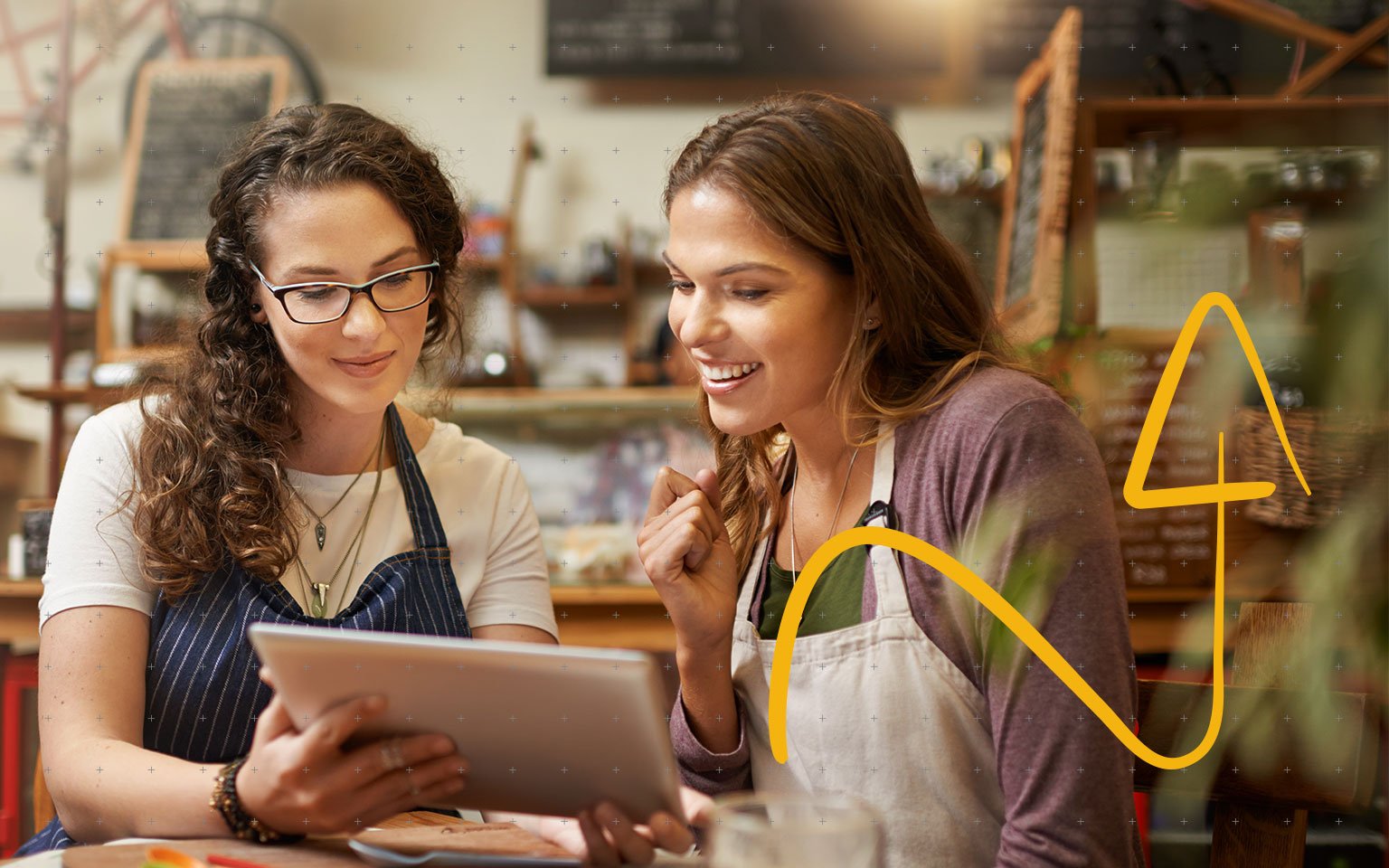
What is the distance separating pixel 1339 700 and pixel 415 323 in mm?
1013

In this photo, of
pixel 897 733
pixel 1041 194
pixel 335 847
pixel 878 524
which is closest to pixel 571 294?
pixel 1041 194

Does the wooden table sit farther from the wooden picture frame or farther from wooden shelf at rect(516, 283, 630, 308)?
the wooden picture frame

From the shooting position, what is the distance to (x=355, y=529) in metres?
1.42

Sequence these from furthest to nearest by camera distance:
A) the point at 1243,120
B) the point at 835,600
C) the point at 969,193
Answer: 1. the point at 969,193
2. the point at 1243,120
3. the point at 835,600

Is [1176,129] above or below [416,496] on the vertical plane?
above

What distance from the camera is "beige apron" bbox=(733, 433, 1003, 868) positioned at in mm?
1099

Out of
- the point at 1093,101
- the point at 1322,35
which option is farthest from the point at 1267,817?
the point at 1322,35

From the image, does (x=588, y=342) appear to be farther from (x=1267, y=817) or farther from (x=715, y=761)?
(x=1267, y=817)

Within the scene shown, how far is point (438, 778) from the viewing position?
2.93ft

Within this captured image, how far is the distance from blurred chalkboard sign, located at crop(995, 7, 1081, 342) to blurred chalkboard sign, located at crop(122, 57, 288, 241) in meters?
2.21

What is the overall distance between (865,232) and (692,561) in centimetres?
38

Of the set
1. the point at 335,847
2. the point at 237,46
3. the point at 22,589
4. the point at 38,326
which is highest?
the point at 237,46

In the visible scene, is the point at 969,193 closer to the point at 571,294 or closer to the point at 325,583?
the point at 571,294

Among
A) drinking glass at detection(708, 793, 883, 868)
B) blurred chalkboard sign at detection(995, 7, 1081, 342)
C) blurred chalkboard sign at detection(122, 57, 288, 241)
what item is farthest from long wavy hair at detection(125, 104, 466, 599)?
blurred chalkboard sign at detection(122, 57, 288, 241)
